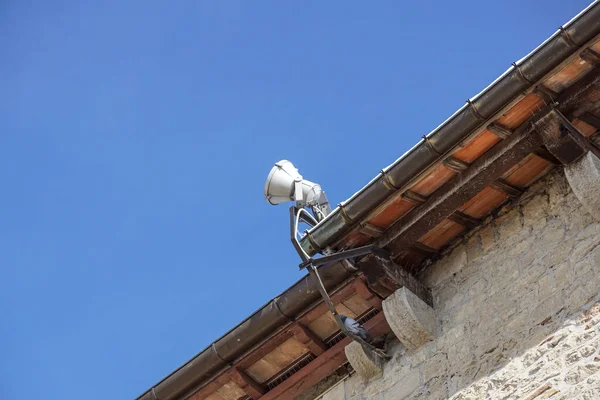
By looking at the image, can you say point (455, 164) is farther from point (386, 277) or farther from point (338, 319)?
point (338, 319)

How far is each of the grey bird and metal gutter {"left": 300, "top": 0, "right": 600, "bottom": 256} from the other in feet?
1.69

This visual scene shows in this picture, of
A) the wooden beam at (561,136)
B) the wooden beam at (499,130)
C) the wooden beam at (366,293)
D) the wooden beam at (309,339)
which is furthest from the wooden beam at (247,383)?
the wooden beam at (561,136)

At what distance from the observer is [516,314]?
613 cm

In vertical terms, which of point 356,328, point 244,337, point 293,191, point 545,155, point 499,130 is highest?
point 293,191

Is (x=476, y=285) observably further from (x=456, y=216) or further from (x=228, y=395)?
(x=228, y=395)

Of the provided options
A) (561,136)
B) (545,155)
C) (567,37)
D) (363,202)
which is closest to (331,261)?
(363,202)

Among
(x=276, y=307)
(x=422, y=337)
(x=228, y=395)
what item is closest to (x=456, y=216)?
(x=422, y=337)

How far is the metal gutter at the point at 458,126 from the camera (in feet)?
19.8

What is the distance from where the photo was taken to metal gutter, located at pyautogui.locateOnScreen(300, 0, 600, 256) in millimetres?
6035

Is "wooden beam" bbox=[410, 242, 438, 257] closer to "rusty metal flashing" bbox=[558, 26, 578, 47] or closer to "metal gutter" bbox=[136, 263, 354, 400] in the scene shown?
"metal gutter" bbox=[136, 263, 354, 400]

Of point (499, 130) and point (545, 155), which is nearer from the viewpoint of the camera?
point (499, 130)

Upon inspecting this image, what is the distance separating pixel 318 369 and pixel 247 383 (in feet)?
1.86

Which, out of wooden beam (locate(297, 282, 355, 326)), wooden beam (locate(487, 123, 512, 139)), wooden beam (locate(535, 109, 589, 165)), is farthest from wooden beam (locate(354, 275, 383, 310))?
wooden beam (locate(535, 109, 589, 165))

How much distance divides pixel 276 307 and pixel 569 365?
2.30m
